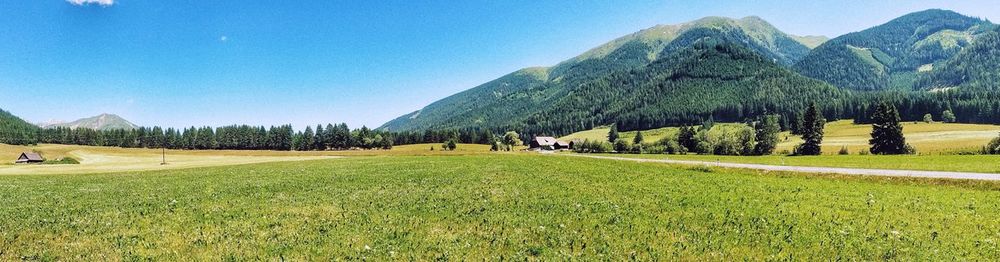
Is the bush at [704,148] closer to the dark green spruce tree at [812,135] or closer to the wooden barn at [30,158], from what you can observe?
the dark green spruce tree at [812,135]

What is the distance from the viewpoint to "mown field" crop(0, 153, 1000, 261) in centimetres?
1166

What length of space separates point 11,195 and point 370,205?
24.8 m

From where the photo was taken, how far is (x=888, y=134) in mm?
96062

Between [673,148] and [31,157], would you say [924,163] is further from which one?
[31,157]

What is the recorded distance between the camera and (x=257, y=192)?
26.2 m

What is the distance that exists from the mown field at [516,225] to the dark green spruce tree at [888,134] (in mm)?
87363

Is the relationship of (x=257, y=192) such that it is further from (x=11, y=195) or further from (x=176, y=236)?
(x=11, y=195)

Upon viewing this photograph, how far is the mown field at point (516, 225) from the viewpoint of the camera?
38.3 feet

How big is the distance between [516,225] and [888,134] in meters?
113

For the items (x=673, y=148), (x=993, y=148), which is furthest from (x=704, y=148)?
(x=993, y=148)

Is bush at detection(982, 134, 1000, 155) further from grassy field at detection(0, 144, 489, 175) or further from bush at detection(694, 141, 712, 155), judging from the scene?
grassy field at detection(0, 144, 489, 175)

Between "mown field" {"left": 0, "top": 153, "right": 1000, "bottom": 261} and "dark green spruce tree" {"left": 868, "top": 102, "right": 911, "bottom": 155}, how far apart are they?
87.4 meters

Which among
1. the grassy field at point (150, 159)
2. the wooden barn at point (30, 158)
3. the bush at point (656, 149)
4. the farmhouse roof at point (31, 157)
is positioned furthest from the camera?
the bush at point (656, 149)

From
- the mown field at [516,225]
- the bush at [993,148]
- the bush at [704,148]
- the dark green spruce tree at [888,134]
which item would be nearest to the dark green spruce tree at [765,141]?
the bush at [704,148]
